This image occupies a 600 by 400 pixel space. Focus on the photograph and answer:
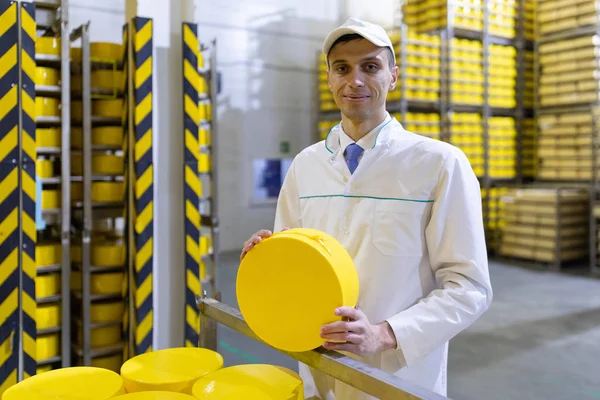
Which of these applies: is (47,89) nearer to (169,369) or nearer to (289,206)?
(289,206)

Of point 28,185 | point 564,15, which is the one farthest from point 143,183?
point 564,15

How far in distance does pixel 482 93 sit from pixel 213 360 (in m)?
10.2

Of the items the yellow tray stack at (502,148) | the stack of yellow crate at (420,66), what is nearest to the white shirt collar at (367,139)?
the stack of yellow crate at (420,66)

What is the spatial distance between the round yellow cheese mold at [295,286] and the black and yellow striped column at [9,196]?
2.75 meters

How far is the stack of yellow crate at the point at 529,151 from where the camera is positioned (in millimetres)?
12148

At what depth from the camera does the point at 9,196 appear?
12.7 ft

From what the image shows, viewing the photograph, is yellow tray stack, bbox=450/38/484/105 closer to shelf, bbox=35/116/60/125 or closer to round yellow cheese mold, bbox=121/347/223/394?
shelf, bbox=35/116/60/125

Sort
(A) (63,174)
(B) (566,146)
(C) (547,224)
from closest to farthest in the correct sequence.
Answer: (A) (63,174), (C) (547,224), (B) (566,146)

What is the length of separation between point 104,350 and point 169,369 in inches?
110

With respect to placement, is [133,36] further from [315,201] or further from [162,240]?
[315,201]

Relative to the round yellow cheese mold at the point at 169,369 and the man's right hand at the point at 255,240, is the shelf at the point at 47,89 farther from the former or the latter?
the man's right hand at the point at 255,240

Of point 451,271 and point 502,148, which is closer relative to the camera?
point 451,271

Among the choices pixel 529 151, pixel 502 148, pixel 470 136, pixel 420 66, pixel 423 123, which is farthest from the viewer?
pixel 529 151

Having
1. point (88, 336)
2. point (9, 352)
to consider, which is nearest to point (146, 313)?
point (88, 336)
